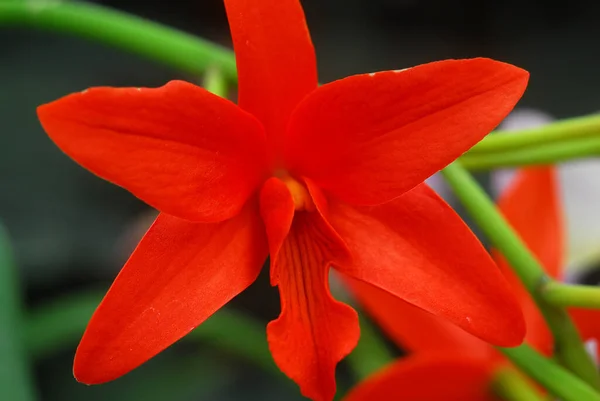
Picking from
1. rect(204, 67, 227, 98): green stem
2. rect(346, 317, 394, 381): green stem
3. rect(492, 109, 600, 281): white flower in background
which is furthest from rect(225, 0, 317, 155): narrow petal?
rect(492, 109, 600, 281): white flower in background

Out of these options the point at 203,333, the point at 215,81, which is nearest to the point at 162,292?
the point at 215,81

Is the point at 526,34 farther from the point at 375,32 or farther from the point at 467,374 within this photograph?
the point at 467,374

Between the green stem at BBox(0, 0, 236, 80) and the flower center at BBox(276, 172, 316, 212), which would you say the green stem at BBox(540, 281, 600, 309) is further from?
the green stem at BBox(0, 0, 236, 80)

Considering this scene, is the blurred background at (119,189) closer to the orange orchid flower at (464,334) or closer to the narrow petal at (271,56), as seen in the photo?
the orange orchid flower at (464,334)

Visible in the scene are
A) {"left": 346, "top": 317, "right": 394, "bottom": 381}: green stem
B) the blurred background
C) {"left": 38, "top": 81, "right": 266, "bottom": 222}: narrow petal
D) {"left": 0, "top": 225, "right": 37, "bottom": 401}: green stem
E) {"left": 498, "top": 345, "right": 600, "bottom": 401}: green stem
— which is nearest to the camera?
{"left": 38, "top": 81, "right": 266, "bottom": 222}: narrow petal

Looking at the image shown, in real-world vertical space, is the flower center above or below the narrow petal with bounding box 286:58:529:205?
below

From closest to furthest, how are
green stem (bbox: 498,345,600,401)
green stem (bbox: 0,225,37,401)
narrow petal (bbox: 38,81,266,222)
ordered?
narrow petal (bbox: 38,81,266,222) → green stem (bbox: 498,345,600,401) → green stem (bbox: 0,225,37,401)

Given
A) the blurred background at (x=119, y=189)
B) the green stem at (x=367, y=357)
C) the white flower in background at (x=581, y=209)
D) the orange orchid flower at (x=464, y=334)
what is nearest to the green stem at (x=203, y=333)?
the blurred background at (x=119, y=189)

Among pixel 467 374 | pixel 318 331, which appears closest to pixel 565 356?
pixel 467 374
